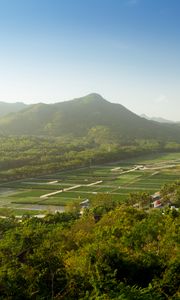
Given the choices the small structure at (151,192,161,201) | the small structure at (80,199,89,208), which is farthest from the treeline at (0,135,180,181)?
the small structure at (151,192,161,201)

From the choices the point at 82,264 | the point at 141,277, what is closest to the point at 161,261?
the point at 141,277

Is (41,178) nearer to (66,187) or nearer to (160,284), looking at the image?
(66,187)

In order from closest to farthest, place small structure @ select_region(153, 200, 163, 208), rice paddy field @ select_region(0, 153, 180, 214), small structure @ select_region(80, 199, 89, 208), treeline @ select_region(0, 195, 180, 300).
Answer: treeline @ select_region(0, 195, 180, 300)
small structure @ select_region(153, 200, 163, 208)
small structure @ select_region(80, 199, 89, 208)
rice paddy field @ select_region(0, 153, 180, 214)

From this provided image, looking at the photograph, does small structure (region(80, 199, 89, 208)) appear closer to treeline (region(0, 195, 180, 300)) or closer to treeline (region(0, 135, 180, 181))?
treeline (region(0, 135, 180, 181))

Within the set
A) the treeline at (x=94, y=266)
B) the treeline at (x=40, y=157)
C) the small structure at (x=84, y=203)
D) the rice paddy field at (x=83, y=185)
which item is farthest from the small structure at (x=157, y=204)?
the treeline at (x=40, y=157)

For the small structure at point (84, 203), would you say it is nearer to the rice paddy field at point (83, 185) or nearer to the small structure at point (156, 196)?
the rice paddy field at point (83, 185)

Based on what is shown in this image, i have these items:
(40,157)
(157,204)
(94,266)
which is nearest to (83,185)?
(157,204)

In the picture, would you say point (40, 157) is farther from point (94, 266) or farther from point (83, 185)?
point (94, 266)
